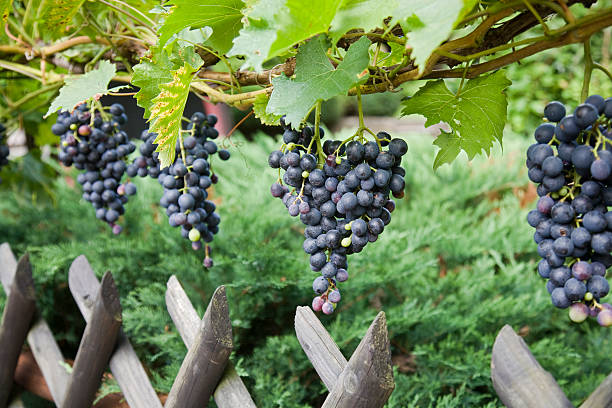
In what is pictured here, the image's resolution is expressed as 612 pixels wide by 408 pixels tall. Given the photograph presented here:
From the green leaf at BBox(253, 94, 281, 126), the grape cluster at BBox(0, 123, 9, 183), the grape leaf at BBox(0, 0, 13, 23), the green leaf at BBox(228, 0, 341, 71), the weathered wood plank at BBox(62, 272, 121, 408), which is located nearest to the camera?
the green leaf at BBox(228, 0, 341, 71)

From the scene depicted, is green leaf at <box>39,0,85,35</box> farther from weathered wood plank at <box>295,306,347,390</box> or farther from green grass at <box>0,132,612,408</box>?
weathered wood plank at <box>295,306,347,390</box>

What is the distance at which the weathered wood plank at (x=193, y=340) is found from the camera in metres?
0.90

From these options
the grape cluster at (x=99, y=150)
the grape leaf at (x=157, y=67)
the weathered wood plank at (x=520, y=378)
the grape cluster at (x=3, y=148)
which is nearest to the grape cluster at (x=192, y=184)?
the grape leaf at (x=157, y=67)

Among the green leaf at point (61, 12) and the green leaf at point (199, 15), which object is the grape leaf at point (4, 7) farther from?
the green leaf at point (199, 15)

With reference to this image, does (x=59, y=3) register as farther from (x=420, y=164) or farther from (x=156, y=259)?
(x=420, y=164)

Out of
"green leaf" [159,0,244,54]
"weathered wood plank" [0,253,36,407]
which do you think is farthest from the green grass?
"green leaf" [159,0,244,54]

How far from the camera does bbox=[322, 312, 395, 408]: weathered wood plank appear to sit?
0.65m

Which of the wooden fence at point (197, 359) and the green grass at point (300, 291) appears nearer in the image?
the wooden fence at point (197, 359)

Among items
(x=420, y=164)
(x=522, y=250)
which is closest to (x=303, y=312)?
(x=522, y=250)

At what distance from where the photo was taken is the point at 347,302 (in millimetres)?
1475

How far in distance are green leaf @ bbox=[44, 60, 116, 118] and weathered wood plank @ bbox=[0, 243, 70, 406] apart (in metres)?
0.76

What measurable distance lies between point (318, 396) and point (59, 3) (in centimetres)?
103

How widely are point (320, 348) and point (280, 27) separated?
495 millimetres

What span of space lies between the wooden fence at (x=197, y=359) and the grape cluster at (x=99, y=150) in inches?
7.0
